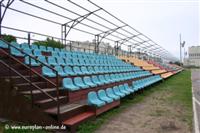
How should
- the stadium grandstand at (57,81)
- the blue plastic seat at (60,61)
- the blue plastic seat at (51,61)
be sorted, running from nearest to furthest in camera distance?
1. the stadium grandstand at (57,81)
2. the blue plastic seat at (51,61)
3. the blue plastic seat at (60,61)

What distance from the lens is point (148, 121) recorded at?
6.97 metres

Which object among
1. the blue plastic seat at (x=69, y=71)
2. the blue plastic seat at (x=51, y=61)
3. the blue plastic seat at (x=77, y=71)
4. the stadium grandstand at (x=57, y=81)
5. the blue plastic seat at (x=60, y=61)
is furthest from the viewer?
the blue plastic seat at (x=60, y=61)

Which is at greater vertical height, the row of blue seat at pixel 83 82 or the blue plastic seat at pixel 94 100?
the row of blue seat at pixel 83 82

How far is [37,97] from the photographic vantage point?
609 centimetres

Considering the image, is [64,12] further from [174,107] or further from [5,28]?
[174,107]

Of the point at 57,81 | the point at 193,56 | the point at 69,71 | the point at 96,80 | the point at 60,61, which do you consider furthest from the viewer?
the point at 193,56

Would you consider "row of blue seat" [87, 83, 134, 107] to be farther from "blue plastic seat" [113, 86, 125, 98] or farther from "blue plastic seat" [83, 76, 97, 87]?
"blue plastic seat" [83, 76, 97, 87]

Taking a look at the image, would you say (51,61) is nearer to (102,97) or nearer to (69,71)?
(69,71)

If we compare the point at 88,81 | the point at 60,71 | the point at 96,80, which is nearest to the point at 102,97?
the point at 88,81

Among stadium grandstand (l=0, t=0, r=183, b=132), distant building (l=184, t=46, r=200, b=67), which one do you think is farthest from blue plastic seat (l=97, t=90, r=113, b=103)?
distant building (l=184, t=46, r=200, b=67)

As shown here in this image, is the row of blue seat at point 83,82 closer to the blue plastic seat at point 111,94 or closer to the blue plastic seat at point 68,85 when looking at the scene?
the blue plastic seat at point 68,85

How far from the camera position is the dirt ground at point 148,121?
611 centimetres

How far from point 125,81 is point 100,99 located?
5.03 metres

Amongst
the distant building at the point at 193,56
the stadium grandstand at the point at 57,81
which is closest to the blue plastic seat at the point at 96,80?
the stadium grandstand at the point at 57,81
